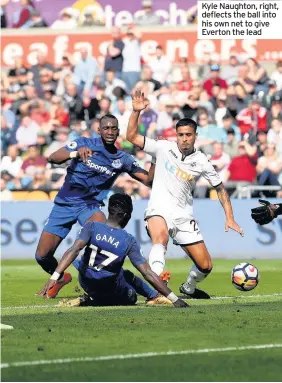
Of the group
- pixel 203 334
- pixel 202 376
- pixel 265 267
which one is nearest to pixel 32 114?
pixel 265 267

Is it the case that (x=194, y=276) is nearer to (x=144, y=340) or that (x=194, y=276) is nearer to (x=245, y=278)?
(x=245, y=278)

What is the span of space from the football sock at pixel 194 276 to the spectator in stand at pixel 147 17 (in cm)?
1469

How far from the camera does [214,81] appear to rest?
84.7 feet

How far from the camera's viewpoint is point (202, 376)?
7883 mm

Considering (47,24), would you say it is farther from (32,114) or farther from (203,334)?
(203,334)

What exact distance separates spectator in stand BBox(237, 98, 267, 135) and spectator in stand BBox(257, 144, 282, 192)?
1.02 m

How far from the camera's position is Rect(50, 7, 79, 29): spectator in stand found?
2895 cm

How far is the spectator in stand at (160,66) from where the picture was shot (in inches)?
1054

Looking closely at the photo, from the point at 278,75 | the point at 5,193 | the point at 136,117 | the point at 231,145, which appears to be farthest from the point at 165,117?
the point at 136,117

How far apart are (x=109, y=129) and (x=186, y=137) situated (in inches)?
41.7

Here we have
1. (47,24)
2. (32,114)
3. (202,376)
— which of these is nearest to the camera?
(202,376)

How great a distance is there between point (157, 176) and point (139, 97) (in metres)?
1.15

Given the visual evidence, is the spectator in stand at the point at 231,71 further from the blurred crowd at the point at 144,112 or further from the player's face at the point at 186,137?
the player's face at the point at 186,137

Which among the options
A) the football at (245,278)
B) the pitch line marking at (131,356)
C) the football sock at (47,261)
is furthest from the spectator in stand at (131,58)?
the pitch line marking at (131,356)
